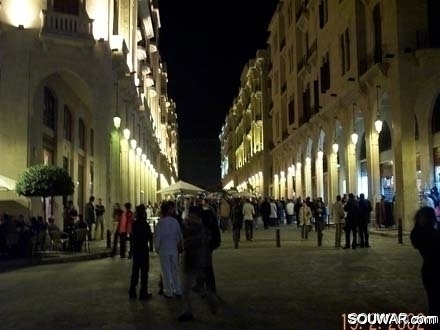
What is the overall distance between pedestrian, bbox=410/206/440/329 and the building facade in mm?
19975

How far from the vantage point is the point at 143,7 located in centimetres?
4650

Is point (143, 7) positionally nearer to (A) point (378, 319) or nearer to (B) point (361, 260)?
(B) point (361, 260)

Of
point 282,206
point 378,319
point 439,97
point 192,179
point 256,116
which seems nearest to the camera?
point 378,319

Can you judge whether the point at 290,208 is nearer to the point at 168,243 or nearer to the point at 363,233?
the point at 363,233

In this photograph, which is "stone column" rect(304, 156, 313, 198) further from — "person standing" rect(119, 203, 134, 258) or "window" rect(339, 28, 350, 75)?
"person standing" rect(119, 203, 134, 258)

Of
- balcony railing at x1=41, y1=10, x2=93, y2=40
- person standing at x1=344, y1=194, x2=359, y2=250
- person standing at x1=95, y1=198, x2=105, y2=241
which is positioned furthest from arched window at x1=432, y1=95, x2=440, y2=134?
balcony railing at x1=41, y1=10, x2=93, y2=40

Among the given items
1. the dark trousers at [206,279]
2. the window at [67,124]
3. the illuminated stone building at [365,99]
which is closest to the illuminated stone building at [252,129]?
the illuminated stone building at [365,99]

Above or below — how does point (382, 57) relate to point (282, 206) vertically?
above

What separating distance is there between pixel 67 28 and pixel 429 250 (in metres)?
21.7

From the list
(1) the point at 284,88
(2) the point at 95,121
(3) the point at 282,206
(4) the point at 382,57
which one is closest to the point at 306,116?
(3) the point at 282,206

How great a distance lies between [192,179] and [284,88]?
9681cm

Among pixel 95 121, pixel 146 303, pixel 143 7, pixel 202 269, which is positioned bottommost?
pixel 146 303

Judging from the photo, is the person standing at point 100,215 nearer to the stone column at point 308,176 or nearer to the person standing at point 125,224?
the person standing at point 125,224

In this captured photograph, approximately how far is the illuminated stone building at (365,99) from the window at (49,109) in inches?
563
